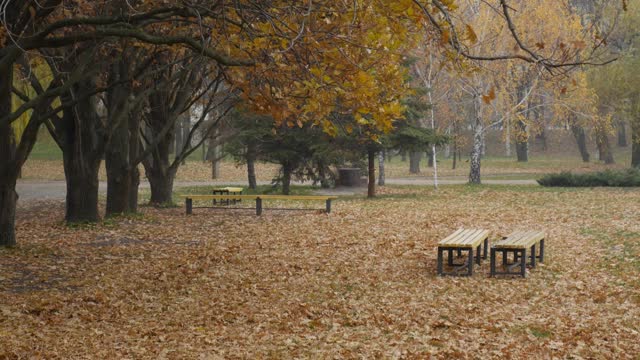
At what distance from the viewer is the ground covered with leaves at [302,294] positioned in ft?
25.7

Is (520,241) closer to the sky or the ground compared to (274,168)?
closer to the ground

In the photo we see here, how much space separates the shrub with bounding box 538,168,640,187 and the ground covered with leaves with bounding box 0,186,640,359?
1458 centimetres

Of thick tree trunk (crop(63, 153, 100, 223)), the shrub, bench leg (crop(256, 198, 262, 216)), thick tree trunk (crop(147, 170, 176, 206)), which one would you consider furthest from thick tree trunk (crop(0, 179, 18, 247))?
the shrub

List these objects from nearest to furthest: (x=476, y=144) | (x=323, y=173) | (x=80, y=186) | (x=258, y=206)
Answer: (x=80, y=186), (x=258, y=206), (x=323, y=173), (x=476, y=144)

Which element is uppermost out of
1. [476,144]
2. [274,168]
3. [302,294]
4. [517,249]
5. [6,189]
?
[476,144]

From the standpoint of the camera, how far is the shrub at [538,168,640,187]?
33.7 m

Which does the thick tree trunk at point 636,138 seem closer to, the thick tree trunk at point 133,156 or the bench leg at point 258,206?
the bench leg at point 258,206

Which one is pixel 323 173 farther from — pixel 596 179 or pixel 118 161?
pixel 118 161

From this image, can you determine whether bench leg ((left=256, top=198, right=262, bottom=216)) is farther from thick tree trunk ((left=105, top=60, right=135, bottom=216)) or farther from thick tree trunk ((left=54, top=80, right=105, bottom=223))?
thick tree trunk ((left=54, top=80, right=105, bottom=223))

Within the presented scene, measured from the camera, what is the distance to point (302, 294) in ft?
35.4

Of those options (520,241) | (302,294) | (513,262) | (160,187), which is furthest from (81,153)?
(520,241)

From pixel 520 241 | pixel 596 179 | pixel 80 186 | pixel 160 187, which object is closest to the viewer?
pixel 520 241

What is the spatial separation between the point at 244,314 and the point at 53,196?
2222 centimetres

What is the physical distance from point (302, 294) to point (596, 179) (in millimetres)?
26160
